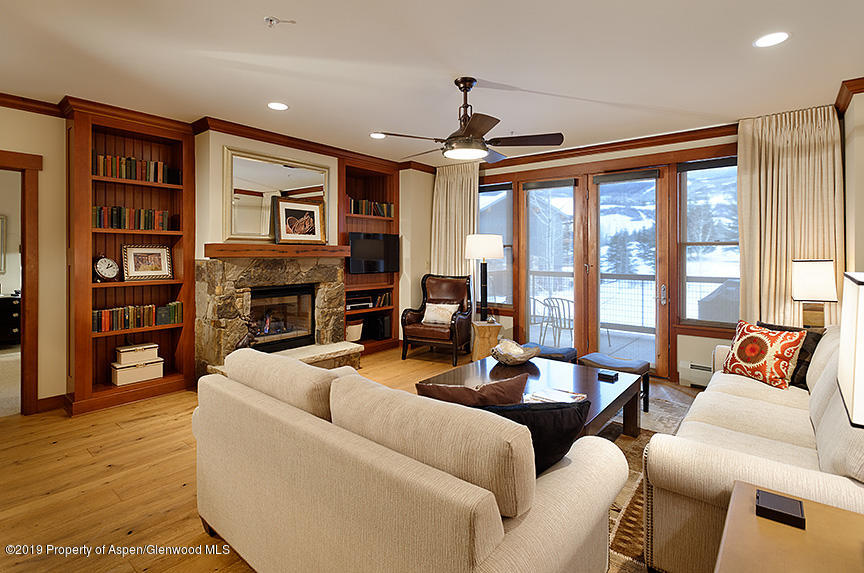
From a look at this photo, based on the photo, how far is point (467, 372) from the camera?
3.39 meters

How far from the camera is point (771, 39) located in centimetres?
264

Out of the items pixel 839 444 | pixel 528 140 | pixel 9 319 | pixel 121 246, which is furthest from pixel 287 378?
pixel 9 319

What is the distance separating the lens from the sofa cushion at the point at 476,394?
5.41 ft

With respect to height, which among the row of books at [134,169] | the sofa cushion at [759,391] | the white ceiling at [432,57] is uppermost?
the white ceiling at [432,57]

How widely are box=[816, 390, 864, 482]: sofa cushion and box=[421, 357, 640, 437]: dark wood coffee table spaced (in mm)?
964

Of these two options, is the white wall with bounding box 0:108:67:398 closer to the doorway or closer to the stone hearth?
the stone hearth

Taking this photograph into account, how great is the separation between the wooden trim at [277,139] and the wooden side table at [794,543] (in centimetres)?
462

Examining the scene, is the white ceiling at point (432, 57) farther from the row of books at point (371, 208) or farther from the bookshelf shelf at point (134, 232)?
the row of books at point (371, 208)

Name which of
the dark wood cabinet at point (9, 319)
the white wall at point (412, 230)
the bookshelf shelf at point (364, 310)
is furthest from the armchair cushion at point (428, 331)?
the dark wood cabinet at point (9, 319)

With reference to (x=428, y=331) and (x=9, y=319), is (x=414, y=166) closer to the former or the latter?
(x=428, y=331)

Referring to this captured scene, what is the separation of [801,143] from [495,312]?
3592 mm

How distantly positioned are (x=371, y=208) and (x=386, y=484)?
513 cm

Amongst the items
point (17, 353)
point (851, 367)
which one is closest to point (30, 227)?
point (17, 353)

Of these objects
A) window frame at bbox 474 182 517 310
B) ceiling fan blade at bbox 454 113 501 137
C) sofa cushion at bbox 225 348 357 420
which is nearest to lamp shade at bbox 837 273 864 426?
sofa cushion at bbox 225 348 357 420
